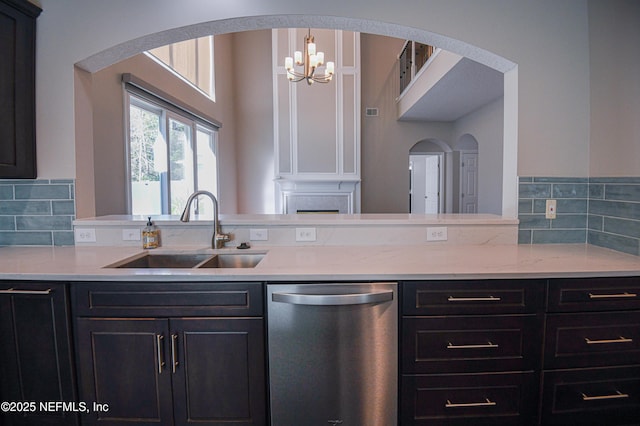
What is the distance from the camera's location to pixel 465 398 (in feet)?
4.70

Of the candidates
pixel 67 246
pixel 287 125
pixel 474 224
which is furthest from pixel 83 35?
pixel 287 125

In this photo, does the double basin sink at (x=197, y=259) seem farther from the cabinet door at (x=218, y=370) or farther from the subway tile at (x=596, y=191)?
the subway tile at (x=596, y=191)

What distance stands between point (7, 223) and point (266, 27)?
2.05 m

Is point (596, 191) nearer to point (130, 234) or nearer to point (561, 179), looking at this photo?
point (561, 179)

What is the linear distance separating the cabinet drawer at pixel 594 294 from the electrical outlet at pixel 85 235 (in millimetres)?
2534

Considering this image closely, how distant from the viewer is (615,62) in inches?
77.6

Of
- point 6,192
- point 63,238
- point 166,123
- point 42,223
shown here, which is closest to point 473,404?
point 63,238

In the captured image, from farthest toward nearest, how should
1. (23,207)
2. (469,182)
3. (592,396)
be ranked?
(469,182) → (23,207) → (592,396)

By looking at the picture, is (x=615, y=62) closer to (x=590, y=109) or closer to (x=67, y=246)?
(x=590, y=109)

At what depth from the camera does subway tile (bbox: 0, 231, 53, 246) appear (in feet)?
6.70

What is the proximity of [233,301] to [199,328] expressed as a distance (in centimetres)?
19

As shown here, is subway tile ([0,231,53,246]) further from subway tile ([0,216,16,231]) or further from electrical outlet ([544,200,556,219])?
electrical outlet ([544,200,556,219])

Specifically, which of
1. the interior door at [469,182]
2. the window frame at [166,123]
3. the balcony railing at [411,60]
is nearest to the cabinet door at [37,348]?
the window frame at [166,123]

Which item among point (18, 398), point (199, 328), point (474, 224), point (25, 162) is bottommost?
point (18, 398)
